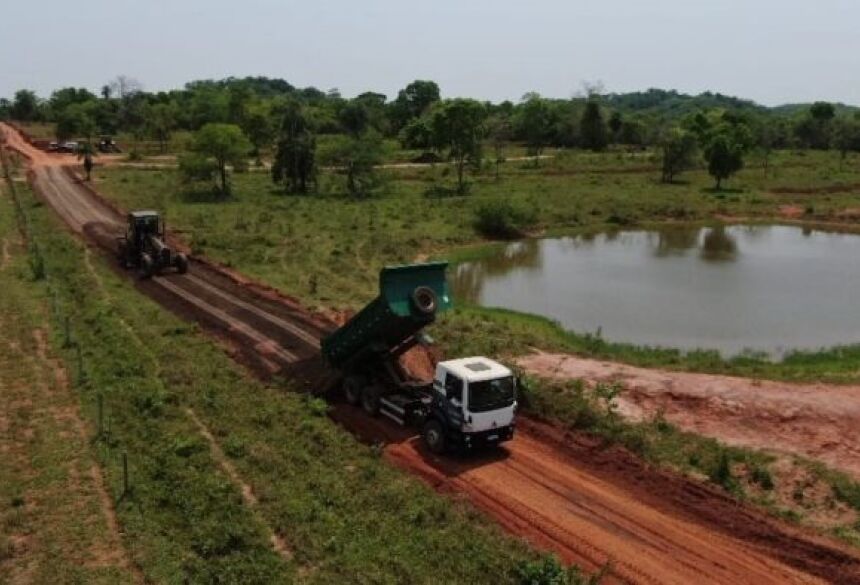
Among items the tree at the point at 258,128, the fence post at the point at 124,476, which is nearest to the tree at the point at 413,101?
the tree at the point at 258,128

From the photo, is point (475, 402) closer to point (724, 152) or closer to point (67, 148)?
point (724, 152)

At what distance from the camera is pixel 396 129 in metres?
142

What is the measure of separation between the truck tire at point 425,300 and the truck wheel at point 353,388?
3.59 metres

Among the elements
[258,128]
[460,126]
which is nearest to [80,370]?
[460,126]

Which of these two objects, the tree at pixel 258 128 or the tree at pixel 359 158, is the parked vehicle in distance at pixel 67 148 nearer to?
the tree at pixel 258 128

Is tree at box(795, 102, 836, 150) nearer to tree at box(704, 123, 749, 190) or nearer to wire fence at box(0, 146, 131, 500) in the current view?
tree at box(704, 123, 749, 190)

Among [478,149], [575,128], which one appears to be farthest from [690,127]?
[478,149]

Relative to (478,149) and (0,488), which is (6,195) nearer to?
(478,149)

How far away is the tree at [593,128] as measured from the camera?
121 meters

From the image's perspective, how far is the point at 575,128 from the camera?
125 meters

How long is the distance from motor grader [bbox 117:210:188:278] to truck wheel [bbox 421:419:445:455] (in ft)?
71.6

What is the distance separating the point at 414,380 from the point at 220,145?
156ft

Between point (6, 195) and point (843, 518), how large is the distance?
205 feet

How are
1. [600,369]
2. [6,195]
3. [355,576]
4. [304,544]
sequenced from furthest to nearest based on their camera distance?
[6,195] < [600,369] < [304,544] < [355,576]
